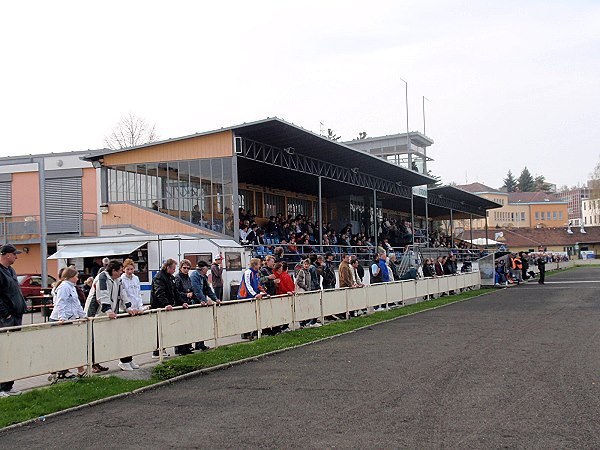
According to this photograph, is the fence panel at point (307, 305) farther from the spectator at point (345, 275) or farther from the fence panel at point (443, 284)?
the fence panel at point (443, 284)

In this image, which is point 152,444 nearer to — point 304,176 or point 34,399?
point 34,399

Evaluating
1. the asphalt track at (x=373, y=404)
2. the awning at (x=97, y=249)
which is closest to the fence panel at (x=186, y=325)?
the asphalt track at (x=373, y=404)

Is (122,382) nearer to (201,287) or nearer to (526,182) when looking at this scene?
(201,287)

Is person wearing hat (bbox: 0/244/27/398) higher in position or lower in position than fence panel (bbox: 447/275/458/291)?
higher

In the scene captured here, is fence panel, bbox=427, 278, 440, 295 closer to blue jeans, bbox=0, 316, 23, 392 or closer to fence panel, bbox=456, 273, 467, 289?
fence panel, bbox=456, 273, 467, 289

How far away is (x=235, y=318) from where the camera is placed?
15.1 metres

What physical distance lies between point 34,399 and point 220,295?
1206 cm

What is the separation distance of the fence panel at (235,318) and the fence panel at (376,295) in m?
→ 7.50

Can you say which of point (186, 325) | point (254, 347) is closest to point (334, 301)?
point (254, 347)

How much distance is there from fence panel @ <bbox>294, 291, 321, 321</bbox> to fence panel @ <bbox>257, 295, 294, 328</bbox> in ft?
1.17

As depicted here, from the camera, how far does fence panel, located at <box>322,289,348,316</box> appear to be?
19562mm

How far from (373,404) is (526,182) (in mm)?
179410

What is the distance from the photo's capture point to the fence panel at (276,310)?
53.1 feet

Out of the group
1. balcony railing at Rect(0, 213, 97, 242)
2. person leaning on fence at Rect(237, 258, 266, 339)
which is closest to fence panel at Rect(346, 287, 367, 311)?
person leaning on fence at Rect(237, 258, 266, 339)
